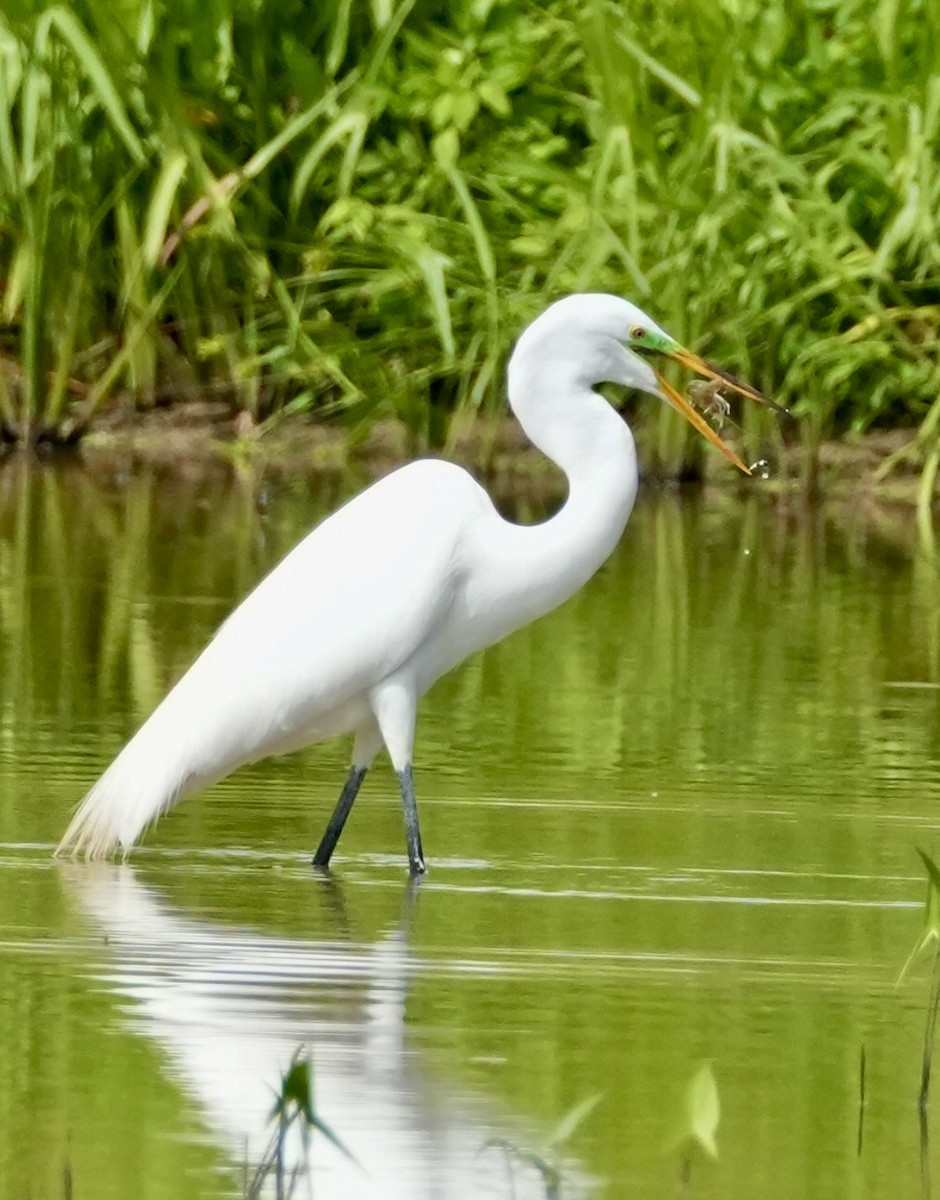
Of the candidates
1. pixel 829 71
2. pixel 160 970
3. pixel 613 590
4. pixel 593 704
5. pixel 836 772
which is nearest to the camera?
pixel 160 970

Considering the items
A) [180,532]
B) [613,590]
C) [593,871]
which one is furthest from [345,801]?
[180,532]

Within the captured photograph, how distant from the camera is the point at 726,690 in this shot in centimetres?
786

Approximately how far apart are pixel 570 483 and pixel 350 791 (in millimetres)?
749

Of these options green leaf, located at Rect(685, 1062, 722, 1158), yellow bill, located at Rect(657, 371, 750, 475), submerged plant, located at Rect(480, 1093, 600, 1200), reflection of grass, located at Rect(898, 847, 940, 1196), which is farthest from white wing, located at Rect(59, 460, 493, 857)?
green leaf, located at Rect(685, 1062, 722, 1158)

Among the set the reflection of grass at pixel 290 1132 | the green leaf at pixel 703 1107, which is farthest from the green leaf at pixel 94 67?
the green leaf at pixel 703 1107

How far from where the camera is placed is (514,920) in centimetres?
498

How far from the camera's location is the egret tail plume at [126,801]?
5383 millimetres

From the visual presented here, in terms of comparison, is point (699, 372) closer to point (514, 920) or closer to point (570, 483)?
point (570, 483)

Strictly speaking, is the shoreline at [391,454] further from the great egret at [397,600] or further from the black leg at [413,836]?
the black leg at [413,836]

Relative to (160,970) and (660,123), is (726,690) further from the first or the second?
(660,123)

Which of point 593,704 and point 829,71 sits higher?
point 829,71

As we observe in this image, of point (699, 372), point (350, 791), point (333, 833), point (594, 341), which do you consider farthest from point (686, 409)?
point (333, 833)

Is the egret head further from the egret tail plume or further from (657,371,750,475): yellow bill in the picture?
the egret tail plume

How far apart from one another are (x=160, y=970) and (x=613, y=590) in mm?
5662
